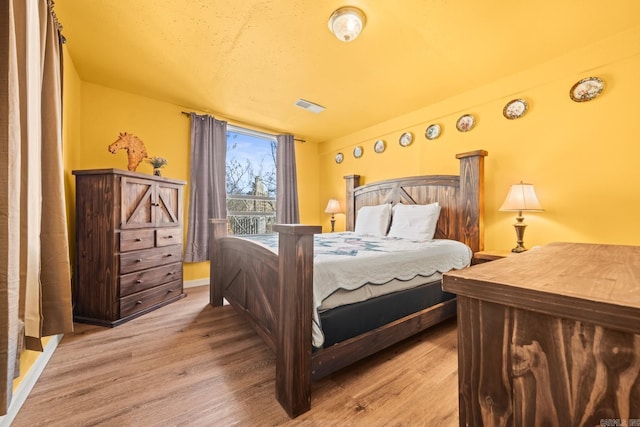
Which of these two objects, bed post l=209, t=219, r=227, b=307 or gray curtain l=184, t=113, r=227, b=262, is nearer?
bed post l=209, t=219, r=227, b=307

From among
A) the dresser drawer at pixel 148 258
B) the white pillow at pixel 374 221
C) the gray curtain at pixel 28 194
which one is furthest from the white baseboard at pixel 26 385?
the white pillow at pixel 374 221

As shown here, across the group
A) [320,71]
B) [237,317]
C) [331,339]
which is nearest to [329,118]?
[320,71]

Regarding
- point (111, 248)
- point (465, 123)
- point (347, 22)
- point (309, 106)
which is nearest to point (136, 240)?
point (111, 248)

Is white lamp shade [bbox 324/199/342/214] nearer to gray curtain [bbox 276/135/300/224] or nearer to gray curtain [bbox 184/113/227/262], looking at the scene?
gray curtain [bbox 276/135/300/224]

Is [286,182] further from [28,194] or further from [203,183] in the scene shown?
[28,194]

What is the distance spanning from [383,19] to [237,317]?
2.85 metres

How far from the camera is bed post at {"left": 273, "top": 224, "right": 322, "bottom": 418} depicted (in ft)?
4.27

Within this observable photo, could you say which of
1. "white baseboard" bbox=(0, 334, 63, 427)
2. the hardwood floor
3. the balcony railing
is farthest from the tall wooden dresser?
the balcony railing

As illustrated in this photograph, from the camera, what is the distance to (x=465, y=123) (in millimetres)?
3080

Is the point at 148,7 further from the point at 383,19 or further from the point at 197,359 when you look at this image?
the point at 197,359

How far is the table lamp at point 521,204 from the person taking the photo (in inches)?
92.4

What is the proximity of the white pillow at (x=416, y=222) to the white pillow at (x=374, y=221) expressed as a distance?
127 millimetres

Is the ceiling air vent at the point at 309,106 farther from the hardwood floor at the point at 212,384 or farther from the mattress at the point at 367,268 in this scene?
the hardwood floor at the point at 212,384

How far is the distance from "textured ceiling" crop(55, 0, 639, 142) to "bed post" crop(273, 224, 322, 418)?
66.6 inches
